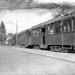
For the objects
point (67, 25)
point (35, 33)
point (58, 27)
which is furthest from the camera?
point (35, 33)

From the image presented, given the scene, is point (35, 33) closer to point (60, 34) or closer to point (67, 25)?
point (60, 34)

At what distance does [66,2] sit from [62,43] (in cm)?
2367

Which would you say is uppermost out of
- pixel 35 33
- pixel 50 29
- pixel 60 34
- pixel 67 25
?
pixel 67 25

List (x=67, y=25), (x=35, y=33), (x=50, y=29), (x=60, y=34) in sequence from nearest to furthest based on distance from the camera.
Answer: (x=67, y=25) → (x=60, y=34) → (x=50, y=29) → (x=35, y=33)

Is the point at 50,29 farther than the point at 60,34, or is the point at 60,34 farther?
the point at 50,29

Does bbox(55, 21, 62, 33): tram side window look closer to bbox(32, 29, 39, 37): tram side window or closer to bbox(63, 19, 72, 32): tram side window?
bbox(63, 19, 72, 32): tram side window

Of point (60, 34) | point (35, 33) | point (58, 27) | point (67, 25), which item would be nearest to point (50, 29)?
point (58, 27)

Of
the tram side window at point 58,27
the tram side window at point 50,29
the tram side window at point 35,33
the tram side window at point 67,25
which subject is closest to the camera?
the tram side window at point 67,25

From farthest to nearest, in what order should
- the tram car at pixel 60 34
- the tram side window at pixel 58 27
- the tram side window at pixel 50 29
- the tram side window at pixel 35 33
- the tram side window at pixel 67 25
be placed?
the tram side window at pixel 35 33
the tram side window at pixel 50 29
the tram side window at pixel 58 27
the tram side window at pixel 67 25
the tram car at pixel 60 34

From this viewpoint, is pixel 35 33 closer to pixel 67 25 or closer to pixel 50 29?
pixel 50 29

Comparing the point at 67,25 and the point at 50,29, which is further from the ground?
the point at 67,25

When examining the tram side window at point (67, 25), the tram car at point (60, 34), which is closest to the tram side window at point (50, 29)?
the tram car at point (60, 34)

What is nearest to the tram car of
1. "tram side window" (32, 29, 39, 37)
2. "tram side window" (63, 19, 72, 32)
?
"tram side window" (63, 19, 72, 32)

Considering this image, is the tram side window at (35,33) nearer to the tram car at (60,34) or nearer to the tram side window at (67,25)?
the tram car at (60,34)
